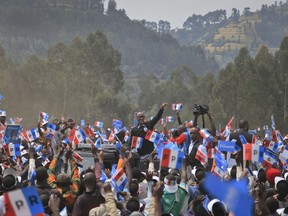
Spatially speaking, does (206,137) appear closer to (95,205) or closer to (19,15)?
(95,205)

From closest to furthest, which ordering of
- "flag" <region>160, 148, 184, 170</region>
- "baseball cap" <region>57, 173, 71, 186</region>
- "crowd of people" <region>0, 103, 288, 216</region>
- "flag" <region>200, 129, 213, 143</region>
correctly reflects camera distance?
"crowd of people" <region>0, 103, 288, 216</region> < "baseball cap" <region>57, 173, 71, 186</region> < "flag" <region>160, 148, 184, 170</region> < "flag" <region>200, 129, 213, 143</region>

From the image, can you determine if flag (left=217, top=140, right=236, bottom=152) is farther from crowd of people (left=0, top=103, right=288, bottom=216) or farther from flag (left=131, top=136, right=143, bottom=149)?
flag (left=131, top=136, right=143, bottom=149)

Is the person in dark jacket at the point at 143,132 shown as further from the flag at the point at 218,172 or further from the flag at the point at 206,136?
the flag at the point at 218,172

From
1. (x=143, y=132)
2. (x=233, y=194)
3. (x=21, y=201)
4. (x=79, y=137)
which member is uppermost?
(x=233, y=194)

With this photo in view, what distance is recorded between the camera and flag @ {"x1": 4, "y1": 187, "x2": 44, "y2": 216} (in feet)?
19.8

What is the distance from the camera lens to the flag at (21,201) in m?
6.02

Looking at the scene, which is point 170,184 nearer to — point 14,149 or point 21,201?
point 21,201

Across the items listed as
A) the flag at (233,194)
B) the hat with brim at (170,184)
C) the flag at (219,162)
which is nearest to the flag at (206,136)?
the flag at (219,162)

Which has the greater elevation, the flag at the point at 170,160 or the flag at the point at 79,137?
the flag at the point at 170,160

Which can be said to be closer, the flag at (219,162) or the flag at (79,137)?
the flag at (219,162)

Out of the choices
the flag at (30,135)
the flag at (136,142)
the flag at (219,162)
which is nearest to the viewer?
the flag at (219,162)

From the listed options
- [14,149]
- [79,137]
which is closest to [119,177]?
[14,149]

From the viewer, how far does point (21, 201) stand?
606 centimetres

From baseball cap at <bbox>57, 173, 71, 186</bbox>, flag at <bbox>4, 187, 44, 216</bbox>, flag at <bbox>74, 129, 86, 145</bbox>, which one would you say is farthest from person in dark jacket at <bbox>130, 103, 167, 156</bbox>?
flag at <bbox>4, 187, 44, 216</bbox>
